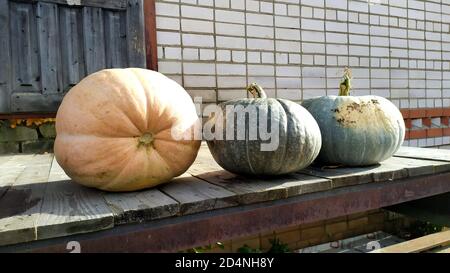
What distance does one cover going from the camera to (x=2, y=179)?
4.90ft

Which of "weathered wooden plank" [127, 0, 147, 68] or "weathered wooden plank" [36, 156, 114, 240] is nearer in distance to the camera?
"weathered wooden plank" [36, 156, 114, 240]

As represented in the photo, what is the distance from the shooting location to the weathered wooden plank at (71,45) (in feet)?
8.06

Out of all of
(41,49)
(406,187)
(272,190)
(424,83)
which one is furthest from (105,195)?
(424,83)

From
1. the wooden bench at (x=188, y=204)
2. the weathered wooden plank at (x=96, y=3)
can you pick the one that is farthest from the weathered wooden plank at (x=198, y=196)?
the weathered wooden plank at (x=96, y=3)

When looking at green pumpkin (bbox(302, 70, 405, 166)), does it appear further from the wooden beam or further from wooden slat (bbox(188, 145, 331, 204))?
the wooden beam

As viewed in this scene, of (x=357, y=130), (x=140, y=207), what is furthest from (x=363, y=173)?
(x=140, y=207)

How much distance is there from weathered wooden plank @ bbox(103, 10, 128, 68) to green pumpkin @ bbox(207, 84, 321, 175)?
155 cm

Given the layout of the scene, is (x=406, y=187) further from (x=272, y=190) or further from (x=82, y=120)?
(x=82, y=120)

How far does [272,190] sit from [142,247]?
0.48 meters

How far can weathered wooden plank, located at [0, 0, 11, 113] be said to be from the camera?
2.29 meters

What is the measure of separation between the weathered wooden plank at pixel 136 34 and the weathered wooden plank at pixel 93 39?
200 millimetres

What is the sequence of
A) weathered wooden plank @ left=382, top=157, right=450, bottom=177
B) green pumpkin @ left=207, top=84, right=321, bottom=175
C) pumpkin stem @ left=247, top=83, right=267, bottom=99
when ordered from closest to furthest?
green pumpkin @ left=207, top=84, right=321, bottom=175 → pumpkin stem @ left=247, top=83, right=267, bottom=99 → weathered wooden plank @ left=382, top=157, right=450, bottom=177

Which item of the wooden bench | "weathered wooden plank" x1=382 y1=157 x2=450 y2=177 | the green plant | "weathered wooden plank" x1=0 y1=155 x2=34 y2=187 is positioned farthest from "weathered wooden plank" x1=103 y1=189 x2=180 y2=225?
the green plant
